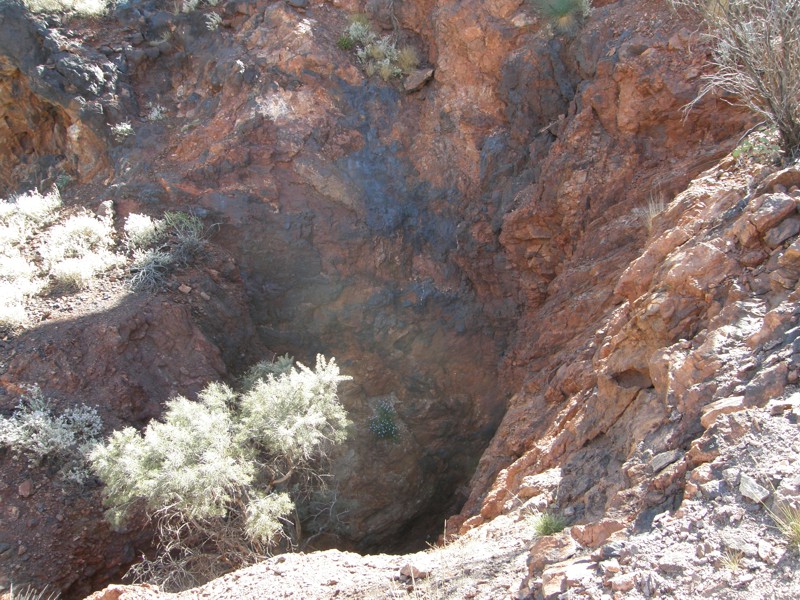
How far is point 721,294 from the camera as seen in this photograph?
3672 mm

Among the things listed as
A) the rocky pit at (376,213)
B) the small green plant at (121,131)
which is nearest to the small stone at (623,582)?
the rocky pit at (376,213)

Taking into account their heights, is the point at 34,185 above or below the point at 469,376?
above

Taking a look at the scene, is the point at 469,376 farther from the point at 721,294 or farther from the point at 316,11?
the point at 316,11

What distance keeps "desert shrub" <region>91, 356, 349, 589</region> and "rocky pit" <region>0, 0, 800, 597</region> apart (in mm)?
700

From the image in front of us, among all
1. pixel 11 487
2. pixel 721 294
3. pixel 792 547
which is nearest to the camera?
pixel 792 547

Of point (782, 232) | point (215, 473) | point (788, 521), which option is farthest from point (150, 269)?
point (788, 521)

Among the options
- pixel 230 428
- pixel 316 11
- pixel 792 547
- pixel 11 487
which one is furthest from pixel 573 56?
pixel 11 487

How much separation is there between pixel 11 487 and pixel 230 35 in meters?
7.43

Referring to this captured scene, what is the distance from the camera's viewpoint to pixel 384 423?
814 centimetres

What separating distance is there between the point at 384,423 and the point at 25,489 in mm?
4145

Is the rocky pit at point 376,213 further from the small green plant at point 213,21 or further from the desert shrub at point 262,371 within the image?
the desert shrub at point 262,371

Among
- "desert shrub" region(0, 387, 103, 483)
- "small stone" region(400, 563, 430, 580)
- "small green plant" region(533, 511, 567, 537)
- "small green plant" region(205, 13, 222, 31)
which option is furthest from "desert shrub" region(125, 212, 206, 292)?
"small green plant" region(533, 511, 567, 537)

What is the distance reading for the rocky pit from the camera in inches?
233

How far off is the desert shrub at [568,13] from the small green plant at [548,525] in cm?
641
